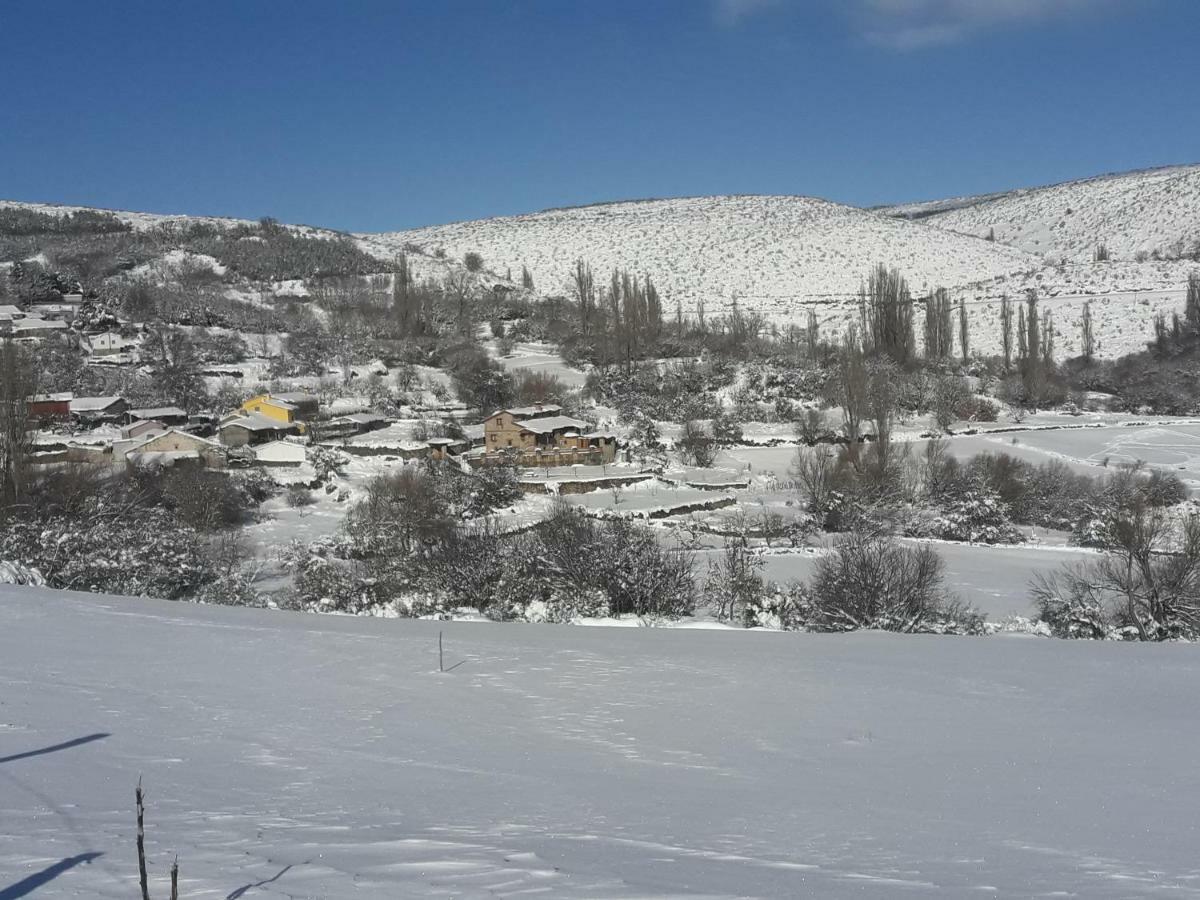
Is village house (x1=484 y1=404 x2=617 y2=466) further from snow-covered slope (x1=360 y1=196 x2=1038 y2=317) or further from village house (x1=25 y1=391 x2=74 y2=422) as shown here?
snow-covered slope (x1=360 y1=196 x2=1038 y2=317)

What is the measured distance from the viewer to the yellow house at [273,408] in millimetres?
42156

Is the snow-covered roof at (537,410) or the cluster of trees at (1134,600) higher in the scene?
the snow-covered roof at (537,410)

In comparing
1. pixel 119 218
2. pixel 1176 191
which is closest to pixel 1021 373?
pixel 1176 191

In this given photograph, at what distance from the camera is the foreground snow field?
4.84 metres

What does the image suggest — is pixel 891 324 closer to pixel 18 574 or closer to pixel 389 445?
pixel 389 445

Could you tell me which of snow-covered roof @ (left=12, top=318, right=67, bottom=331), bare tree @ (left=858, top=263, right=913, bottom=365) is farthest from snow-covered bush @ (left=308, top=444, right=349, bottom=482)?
bare tree @ (left=858, top=263, right=913, bottom=365)

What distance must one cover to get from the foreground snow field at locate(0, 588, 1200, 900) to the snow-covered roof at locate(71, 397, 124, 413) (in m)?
32.8

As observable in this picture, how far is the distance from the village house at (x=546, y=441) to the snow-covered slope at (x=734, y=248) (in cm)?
4291

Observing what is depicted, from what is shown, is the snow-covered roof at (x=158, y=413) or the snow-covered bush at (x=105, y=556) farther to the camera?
the snow-covered roof at (x=158, y=413)

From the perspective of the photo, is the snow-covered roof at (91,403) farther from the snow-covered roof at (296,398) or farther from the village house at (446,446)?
the village house at (446,446)

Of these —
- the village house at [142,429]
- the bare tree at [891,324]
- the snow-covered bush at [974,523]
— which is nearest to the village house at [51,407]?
the village house at [142,429]

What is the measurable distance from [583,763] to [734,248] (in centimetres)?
9960

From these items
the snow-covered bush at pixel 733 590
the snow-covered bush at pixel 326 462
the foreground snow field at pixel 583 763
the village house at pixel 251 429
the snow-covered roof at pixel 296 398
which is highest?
the snow-covered roof at pixel 296 398

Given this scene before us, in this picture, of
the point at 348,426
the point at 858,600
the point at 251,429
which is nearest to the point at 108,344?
the point at 348,426
